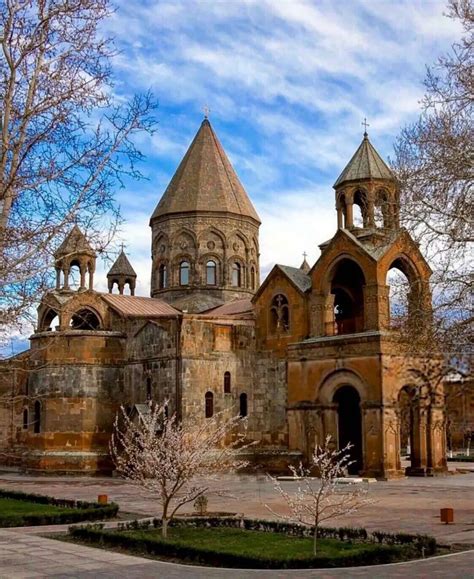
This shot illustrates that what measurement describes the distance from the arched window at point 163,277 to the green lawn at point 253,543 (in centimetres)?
2441

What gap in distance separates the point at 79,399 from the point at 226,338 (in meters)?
6.82

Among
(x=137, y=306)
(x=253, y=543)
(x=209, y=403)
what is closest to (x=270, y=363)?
→ (x=209, y=403)

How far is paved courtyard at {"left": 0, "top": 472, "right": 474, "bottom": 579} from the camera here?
10.5m

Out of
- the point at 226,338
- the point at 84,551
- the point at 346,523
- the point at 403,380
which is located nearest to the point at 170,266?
the point at 226,338

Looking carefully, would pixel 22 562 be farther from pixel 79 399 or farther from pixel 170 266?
pixel 170 266

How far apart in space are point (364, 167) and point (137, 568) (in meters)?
22.8

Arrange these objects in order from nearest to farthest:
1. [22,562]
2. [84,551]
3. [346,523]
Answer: [22,562] < [84,551] < [346,523]

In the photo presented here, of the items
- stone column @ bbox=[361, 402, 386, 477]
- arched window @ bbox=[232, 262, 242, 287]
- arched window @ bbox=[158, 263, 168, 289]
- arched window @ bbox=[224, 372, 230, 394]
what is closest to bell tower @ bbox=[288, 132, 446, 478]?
stone column @ bbox=[361, 402, 386, 477]

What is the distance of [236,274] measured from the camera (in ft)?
126

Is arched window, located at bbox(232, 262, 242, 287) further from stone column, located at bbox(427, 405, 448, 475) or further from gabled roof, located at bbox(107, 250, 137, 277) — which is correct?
stone column, located at bbox(427, 405, 448, 475)

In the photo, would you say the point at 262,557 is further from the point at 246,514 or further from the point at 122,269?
the point at 122,269

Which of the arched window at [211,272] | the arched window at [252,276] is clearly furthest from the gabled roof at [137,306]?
the arched window at [252,276]

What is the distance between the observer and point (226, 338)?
104 ft

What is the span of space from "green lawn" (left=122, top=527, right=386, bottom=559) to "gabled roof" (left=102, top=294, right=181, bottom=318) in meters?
19.4
